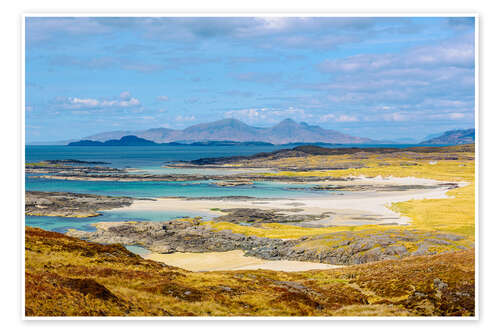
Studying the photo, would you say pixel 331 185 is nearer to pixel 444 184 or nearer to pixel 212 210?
pixel 444 184

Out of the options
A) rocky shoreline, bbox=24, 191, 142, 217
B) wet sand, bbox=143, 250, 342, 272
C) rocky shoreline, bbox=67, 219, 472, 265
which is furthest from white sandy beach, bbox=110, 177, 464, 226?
wet sand, bbox=143, 250, 342, 272

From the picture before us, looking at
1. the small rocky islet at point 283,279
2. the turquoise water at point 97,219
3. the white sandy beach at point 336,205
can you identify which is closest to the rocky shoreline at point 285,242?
the small rocky islet at point 283,279

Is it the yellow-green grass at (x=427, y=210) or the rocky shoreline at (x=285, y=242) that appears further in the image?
the yellow-green grass at (x=427, y=210)

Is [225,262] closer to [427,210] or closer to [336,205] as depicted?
[336,205]

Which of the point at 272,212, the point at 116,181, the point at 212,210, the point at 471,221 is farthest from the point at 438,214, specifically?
the point at 116,181

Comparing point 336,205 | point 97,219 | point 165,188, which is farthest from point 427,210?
point 165,188

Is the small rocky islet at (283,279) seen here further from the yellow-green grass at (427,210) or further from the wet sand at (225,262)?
the yellow-green grass at (427,210)
